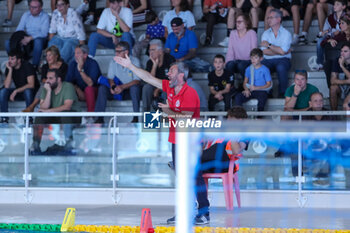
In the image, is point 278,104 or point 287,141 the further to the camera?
point 278,104

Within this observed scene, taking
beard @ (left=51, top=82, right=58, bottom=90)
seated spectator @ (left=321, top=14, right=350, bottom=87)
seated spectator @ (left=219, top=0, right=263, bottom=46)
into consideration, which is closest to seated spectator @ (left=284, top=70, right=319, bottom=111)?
seated spectator @ (left=321, top=14, right=350, bottom=87)

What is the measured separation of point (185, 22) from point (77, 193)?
12.5ft

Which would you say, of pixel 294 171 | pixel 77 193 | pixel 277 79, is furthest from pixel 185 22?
pixel 294 171

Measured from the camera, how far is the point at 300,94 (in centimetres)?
1086

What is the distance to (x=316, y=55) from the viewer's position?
12477 mm

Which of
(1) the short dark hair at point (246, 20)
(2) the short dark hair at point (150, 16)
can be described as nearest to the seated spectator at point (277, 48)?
(1) the short dark hair at point (246, 20)

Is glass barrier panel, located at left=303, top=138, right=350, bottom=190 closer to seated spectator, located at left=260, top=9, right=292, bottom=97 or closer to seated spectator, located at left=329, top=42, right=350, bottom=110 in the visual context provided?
seated spectator, located at left=329, top=42, right=350, bottom=110

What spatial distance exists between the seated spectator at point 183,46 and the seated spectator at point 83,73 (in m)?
1.31

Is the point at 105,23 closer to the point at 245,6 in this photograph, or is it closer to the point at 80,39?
the point at 80,39

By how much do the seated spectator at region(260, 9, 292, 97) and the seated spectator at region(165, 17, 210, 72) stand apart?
3.59 feet

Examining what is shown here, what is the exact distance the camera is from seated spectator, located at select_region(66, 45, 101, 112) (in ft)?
A: 39.5

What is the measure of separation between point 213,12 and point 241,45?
121 cm

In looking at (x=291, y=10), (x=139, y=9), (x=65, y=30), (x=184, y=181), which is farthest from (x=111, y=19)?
(x=184, y=181)

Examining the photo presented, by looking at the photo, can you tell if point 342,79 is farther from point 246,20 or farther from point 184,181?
point 184,181
